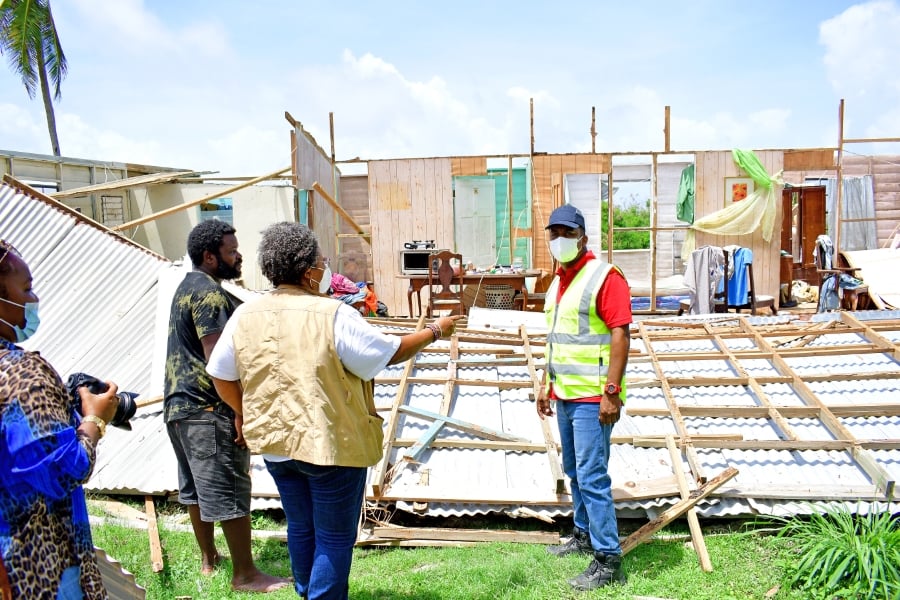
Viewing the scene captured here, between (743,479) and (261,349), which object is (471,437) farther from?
(261,349)

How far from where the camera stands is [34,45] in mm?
17141

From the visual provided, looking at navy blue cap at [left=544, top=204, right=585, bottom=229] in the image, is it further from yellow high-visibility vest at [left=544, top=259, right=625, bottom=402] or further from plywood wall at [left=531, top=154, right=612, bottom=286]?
plywood wall at [left=531, top=154, right=612, bottom=286]

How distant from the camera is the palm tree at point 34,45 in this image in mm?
16547

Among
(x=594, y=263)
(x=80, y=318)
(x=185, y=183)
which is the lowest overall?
(x=80, y=318)

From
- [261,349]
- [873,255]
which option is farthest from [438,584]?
[873,255]

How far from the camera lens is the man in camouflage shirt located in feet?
9.46

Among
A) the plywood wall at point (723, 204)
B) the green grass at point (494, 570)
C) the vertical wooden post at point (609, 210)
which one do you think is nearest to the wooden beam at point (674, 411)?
the green grass at point (494, 570)

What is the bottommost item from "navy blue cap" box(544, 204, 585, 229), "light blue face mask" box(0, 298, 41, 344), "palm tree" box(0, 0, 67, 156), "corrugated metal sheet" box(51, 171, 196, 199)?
"light blue face mask" box(0, 298, 41, 344)

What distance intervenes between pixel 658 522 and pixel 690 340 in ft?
10.6

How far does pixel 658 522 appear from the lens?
136 inches

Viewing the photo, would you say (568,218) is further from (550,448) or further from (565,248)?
(550,448)

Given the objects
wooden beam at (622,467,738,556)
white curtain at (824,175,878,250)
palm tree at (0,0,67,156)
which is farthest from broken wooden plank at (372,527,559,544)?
palm tree at (0,0,67,156)

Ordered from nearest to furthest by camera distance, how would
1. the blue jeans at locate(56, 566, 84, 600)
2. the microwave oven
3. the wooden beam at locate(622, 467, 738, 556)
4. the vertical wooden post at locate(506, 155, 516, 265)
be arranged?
1. the blue jeans at locate(56, 566, 84, 600)
2. the wooden beam at locate(622, 467, 738, 556)
3. the microwave oven
4. the vertical wooden post at locate(506, 155, 516, 265)

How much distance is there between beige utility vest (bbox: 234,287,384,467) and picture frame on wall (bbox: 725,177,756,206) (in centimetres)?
1094
